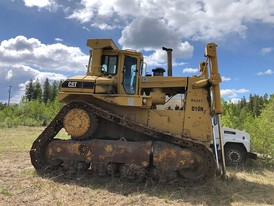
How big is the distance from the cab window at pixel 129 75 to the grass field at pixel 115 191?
8.80 feet

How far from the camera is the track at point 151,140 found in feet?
27.7

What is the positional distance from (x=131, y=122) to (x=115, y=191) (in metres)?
1.92

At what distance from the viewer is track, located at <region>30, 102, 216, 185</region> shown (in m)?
8.45

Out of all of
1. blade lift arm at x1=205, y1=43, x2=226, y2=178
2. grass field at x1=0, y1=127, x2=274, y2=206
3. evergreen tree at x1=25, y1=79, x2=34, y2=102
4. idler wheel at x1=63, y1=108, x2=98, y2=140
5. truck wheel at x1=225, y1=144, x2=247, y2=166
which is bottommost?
grass field at x1=0, y1=127, x2=274, y2=206

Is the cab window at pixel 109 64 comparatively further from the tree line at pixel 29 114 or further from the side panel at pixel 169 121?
the tree line at pixel 29 114

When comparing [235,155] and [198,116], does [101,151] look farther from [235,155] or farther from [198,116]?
[235,155]

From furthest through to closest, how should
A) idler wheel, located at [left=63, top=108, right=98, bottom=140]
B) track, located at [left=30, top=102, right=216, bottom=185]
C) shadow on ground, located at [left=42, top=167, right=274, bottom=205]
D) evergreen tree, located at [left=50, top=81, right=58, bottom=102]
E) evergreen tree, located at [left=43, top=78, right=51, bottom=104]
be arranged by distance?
evergreen tree, located at [left=43, top=78, right=51, bottom=104]
evergreen tree, located at [left=50, top=81, right=58, bottom=102]
idler wheel, located at [left=63, top=108, right=98, bottom=140]
track, located at [left=30, top=102, right=216, bottom=185]
shadow on ground, located at [left=42, top=167, right=274, bottom=205]

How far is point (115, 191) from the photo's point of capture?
8000 mm

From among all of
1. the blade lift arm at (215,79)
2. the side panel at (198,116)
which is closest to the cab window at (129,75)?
the side panel at (198,116)

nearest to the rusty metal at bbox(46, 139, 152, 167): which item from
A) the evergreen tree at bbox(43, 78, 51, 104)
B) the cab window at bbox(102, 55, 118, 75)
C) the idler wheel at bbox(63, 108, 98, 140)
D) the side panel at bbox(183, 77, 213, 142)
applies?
the idler wheel at bbox(63, 108, 98, 140)

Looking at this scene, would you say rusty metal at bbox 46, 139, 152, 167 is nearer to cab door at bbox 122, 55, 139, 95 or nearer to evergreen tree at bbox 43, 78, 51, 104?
cab door at bbox 122, 55, 139, 95

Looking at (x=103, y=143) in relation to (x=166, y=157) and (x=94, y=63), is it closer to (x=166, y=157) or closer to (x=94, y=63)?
(x=166, y=157)

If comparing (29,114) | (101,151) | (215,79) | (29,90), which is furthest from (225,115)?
(29,90)

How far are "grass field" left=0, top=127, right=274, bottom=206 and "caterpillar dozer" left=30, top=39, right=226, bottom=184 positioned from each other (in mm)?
288
